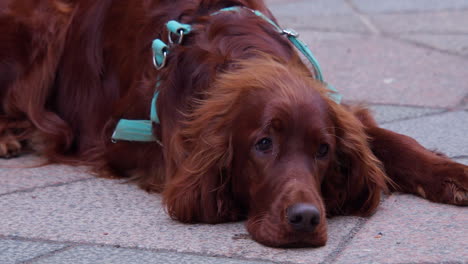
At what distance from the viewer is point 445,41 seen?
18.6 feet

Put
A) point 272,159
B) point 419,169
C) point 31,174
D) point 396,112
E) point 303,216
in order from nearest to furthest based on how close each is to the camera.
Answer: point 303,216 < point 272,159 < point 419,169 < point 31,174 < point 396,112

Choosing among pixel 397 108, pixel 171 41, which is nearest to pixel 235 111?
pixel 171 41

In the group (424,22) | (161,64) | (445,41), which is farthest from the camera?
(424,22)

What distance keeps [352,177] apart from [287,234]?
49 cm

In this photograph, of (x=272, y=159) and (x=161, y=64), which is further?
(x=161, y=64)

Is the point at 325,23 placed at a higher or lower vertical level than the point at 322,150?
lower

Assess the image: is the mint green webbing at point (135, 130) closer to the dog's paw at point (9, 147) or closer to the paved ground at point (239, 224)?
the paved ground at point (239, 224)

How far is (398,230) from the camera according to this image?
8.46 feet

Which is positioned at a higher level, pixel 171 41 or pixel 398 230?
pixel 171 41

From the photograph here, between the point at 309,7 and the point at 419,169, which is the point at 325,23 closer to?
the point at 309,7

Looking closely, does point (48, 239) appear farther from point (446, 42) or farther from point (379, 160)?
point (446, 42)

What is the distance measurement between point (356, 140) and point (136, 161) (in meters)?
0.91

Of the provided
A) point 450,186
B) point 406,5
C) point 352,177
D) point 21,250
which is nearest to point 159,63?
point 352,177

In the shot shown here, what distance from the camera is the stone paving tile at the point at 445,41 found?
17.8 feet
